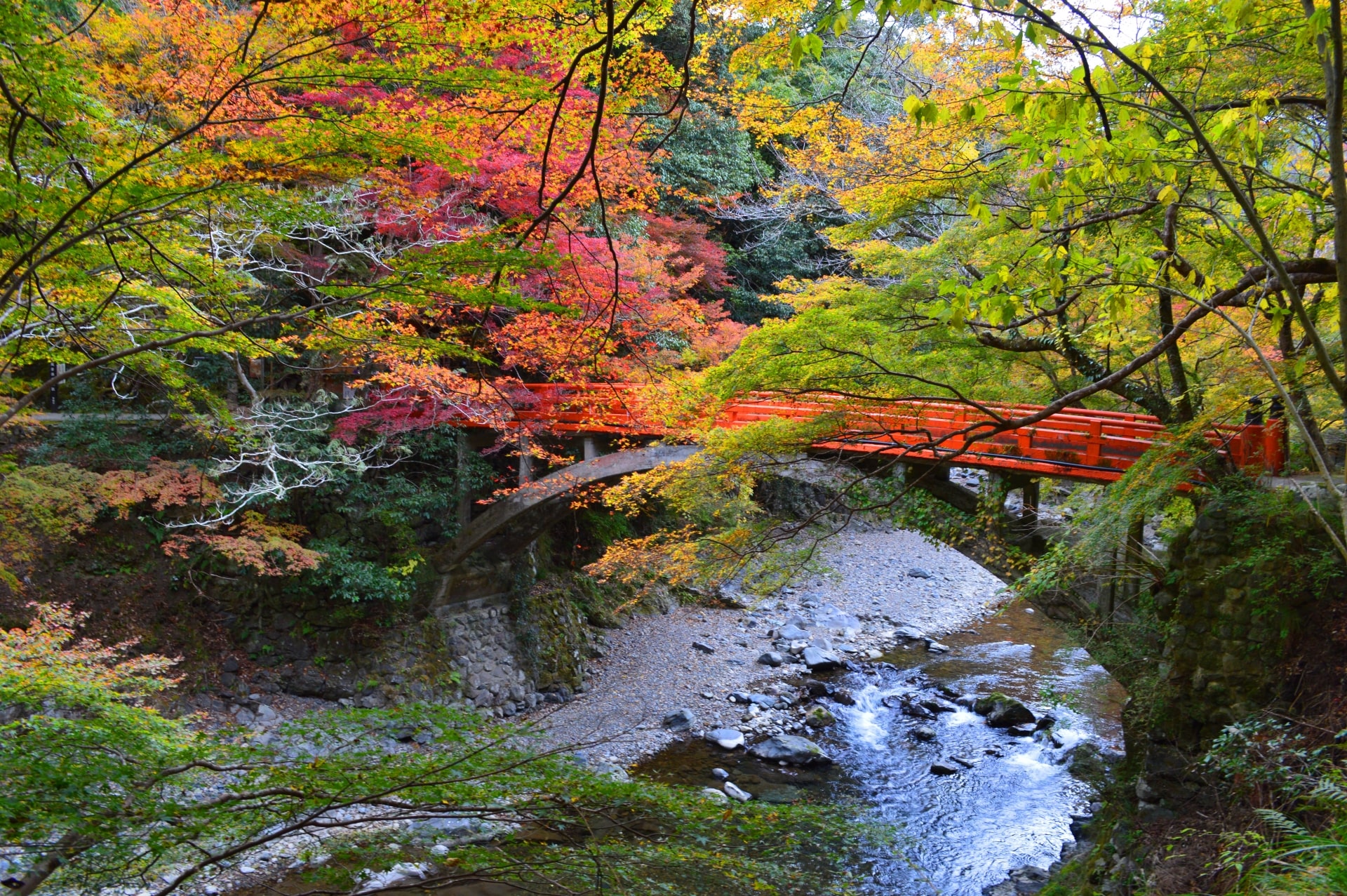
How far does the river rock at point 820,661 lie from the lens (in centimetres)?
1051

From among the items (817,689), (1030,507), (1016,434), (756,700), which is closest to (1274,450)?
(1016,434)

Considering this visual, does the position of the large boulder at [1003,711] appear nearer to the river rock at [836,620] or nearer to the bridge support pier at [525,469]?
the river rock at [836,620]

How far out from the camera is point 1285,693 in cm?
396

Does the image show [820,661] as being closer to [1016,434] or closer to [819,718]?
[819,718]

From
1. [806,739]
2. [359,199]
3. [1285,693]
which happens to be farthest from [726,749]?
[359,199]

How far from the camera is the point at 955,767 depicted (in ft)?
24.9

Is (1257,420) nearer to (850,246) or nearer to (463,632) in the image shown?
(850,246)

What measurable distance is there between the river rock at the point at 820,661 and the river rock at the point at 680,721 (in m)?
2.38

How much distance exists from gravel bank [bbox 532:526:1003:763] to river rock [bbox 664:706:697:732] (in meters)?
0.11

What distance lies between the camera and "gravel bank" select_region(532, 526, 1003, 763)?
28.4ft

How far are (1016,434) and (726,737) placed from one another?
4499 millimetres

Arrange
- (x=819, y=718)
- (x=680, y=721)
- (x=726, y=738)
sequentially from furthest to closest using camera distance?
1. (x=819, y=718)
2. (x=680, y=721)
3. (x=726, y=738)

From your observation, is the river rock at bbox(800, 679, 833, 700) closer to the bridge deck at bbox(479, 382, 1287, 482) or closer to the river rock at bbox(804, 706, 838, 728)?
the river rock at bbox(804, 706, 838, 728)

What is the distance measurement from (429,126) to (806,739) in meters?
7.28
